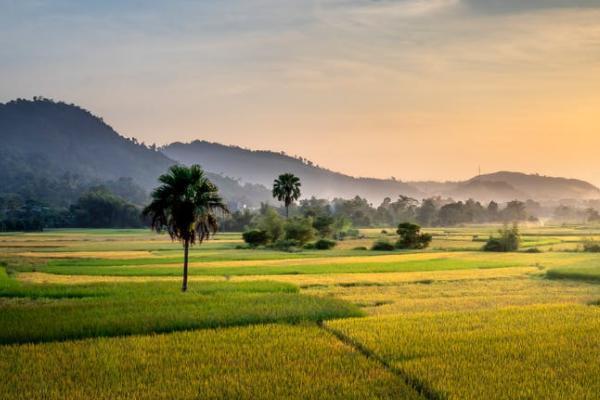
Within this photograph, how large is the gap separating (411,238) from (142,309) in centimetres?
6573

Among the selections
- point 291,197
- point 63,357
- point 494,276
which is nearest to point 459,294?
point 494,276

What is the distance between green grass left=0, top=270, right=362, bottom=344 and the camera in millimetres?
20688

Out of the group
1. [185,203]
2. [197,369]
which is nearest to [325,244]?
[185,203]

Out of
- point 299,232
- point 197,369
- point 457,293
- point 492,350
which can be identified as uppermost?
point 299,232

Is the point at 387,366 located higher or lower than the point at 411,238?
lower

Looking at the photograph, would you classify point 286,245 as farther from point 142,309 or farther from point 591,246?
point 142,309

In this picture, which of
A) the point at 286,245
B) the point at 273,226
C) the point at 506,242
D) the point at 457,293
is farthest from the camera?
the point at 273,226

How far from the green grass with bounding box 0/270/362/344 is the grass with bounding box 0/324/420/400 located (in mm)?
1869

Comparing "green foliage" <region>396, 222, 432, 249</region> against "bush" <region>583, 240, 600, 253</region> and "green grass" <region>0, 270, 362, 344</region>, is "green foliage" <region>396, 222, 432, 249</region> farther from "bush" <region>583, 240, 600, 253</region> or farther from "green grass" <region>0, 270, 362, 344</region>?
"green grass" <region>0, 270, 362, 344</region>

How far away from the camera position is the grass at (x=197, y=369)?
530 inches

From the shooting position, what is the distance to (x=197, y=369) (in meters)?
15.4

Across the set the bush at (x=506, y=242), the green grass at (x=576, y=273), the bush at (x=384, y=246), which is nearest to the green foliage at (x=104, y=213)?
the bush at (x=384, y=246)

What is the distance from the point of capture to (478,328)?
21.2 metres

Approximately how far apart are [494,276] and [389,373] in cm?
3226
